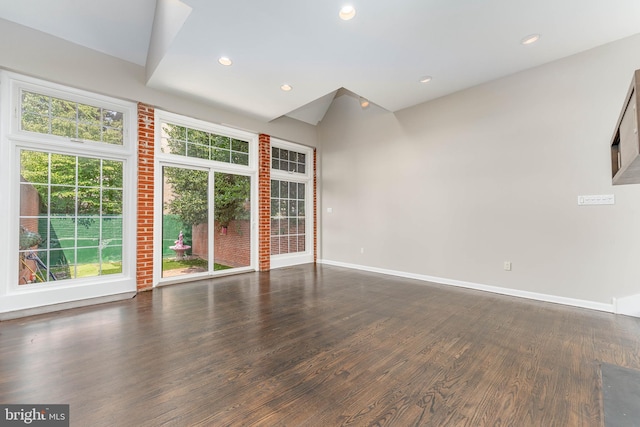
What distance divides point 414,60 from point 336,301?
331 centimetres

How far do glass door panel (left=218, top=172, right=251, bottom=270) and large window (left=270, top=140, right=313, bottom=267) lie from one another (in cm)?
61

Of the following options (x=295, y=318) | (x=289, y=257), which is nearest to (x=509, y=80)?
(x=295, y=318)

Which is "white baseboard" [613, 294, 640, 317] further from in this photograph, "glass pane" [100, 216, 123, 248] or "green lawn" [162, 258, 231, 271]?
"glass pane" [100, 216, 123, 248]

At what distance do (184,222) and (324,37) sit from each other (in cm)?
359

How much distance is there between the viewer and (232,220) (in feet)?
17.2

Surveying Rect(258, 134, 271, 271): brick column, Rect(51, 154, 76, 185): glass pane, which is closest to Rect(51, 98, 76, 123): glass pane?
Rect(51, 154, 76, 185): glass pane

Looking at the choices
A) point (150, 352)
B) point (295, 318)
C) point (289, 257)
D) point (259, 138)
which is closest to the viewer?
point (150, 352)

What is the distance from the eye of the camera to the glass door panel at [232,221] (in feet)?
16.5

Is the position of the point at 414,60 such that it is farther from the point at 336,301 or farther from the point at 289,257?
the point at 289,257

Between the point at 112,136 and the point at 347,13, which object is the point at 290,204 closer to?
the point at 112,136

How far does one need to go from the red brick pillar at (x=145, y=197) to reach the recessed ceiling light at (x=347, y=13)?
10.5 ft

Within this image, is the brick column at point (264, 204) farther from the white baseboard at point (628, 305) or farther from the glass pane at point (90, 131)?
the white baseboard at point (628, 305)

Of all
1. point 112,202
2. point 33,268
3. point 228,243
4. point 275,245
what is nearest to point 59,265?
point 33,268

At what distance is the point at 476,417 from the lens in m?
1.50
